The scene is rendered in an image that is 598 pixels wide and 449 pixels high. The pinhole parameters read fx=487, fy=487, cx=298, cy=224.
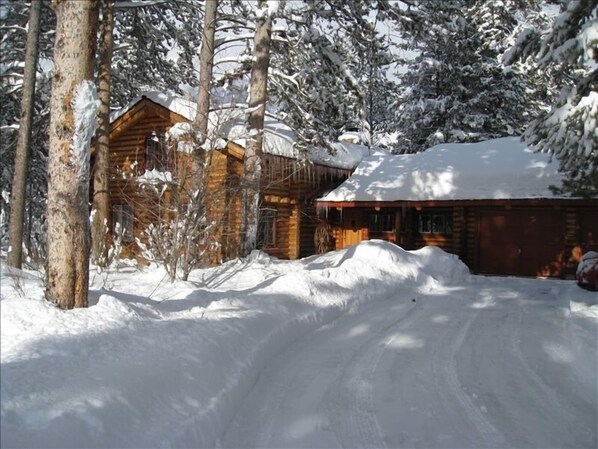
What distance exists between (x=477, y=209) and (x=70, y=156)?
14334 mm

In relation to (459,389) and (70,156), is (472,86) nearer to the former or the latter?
(459,389)

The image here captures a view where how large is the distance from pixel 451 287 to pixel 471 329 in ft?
15.9

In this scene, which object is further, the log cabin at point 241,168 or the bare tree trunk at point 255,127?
the log cabin at point 241,168

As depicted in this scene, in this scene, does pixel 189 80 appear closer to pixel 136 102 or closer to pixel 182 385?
pixel 136 102

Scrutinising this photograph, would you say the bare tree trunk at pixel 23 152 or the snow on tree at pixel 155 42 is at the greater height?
the snow on tree at pixel 155 42

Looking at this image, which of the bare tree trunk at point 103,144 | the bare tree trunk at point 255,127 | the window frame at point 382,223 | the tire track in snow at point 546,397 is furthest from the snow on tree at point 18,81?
the tire track in snow at point 546,397

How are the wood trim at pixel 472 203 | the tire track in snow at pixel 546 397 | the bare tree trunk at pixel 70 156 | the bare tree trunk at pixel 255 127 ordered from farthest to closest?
the wood trim at pixel 472 203, the bare tree trunk at pixel 255 127, the bare tree trunk at pixel 70 156, the tire track in snow at pixel 546 397

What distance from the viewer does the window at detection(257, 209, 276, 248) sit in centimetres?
1645

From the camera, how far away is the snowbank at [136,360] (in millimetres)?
3131

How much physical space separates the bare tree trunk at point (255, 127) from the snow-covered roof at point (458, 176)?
18.4 feet

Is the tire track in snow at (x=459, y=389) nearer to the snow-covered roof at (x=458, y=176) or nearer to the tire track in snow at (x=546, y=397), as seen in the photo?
the tire track in snow at (x=546, y=397)

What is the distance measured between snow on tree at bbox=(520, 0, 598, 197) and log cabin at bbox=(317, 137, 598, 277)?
7.20m

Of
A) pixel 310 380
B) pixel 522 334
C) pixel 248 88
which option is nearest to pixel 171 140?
pixel 248 88

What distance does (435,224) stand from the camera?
18203 mm
